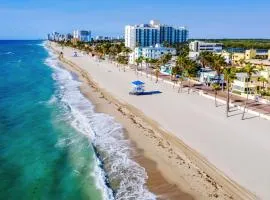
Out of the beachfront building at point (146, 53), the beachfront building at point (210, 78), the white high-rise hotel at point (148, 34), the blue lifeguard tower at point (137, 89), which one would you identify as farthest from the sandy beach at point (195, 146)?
the white high-rise hotel at point (148, 34)

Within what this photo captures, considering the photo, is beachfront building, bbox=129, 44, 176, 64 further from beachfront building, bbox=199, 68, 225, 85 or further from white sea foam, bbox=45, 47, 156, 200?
white sea foam, bbox=45, 47, 156, 200

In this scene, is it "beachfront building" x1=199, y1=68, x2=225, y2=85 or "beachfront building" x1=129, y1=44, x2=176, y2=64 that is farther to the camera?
"beachfront building" x1=129, y1=44, x2=176, y2=64

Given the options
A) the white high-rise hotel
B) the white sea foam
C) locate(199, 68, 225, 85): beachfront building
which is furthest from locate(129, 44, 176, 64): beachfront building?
the white sea foam

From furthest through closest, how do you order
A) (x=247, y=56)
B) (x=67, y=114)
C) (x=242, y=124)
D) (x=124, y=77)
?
(x=247, y=56) < (x=124, y=77) < (x=67, y=114) < (x=242, y=124)

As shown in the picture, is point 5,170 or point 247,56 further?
point 247,56

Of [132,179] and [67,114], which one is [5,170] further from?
[67,114]

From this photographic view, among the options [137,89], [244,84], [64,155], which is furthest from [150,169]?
[244,84]

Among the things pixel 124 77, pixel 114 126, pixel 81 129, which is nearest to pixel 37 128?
pixel 81 129
